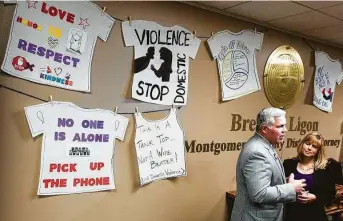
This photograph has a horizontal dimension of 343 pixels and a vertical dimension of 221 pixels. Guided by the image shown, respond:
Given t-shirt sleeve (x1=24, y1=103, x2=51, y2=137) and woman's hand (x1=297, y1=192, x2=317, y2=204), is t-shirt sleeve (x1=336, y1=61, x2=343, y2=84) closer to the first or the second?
woman's hand (x1=297, y1=192, x2=317, y2=204)

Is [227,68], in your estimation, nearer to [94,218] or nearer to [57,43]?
[57,43]

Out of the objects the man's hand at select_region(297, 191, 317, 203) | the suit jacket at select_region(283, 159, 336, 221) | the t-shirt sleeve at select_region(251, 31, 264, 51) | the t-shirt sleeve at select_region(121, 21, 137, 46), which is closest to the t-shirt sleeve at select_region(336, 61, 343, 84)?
the t-shirt sleeve at select_region(251, 31, 264, 51)

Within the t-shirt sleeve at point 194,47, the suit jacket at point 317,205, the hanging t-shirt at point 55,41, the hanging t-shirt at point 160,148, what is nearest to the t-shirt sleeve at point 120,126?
the hanging t-shirt at point 160,148

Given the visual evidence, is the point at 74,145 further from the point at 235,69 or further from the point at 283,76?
the point at 283,76

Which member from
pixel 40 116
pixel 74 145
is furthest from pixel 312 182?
pixel 40 116

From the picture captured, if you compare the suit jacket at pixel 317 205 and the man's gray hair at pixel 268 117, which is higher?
the man's gray hair at pixel 268 117

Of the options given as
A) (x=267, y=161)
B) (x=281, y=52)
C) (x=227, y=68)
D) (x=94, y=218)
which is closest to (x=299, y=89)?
(x=281, y=52)

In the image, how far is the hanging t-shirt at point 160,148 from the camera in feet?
8.00

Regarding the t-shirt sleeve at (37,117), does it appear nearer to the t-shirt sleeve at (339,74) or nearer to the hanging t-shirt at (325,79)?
the hanging t-shirt at (325,79)

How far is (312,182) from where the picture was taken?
8.08 ft

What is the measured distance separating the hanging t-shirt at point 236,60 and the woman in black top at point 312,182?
0.81 metres

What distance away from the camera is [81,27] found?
7.13 ft

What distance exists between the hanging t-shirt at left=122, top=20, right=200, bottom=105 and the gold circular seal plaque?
1.04 meters

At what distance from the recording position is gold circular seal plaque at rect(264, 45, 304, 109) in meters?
3.33
